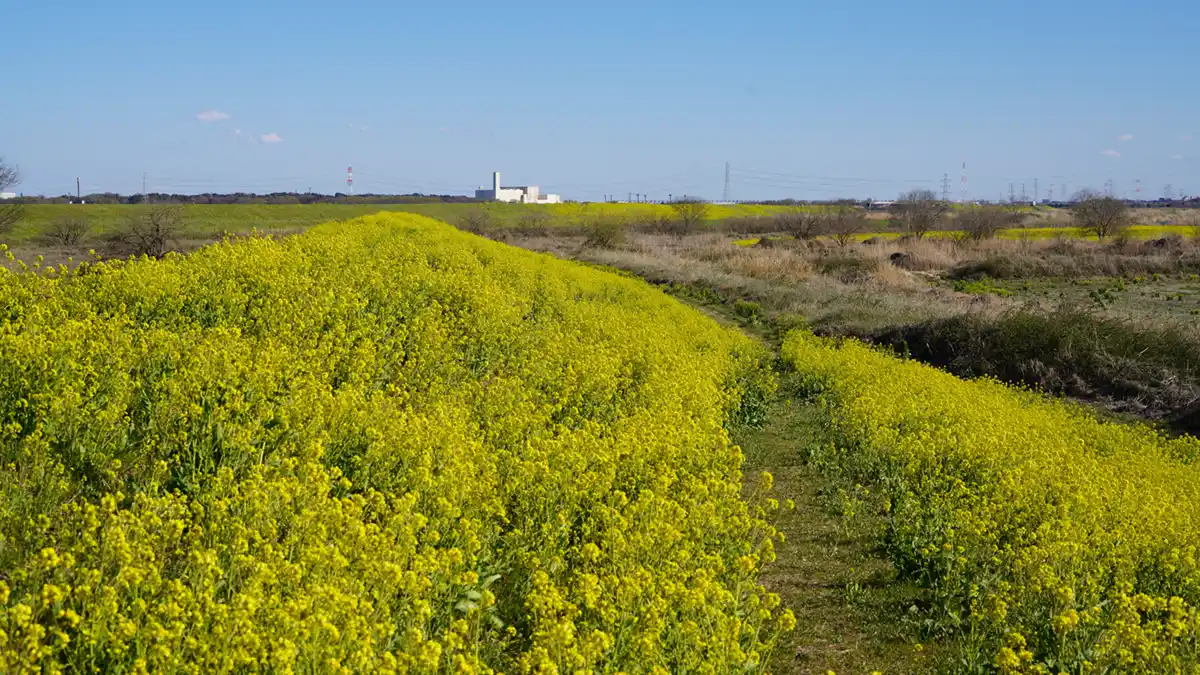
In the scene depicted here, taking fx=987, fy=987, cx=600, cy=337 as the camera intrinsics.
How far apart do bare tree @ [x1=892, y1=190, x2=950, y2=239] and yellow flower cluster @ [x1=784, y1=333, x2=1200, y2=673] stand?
45366 mm

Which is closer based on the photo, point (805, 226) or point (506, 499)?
point (506, 499)

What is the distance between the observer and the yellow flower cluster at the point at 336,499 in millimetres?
3979

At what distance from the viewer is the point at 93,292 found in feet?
34.2

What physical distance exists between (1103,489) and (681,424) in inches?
149

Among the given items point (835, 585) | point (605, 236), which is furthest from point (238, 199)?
point (835, 585)

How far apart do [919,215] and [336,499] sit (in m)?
63.3

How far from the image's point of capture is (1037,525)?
8.18 metres

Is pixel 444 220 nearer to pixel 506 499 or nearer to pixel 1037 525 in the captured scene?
pixel 1037 525

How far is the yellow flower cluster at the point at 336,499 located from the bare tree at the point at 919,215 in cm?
4945

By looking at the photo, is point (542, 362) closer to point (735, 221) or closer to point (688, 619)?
point (688, 619)

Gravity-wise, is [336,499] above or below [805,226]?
below

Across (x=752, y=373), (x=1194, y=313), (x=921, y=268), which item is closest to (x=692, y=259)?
(x=921, y=268)

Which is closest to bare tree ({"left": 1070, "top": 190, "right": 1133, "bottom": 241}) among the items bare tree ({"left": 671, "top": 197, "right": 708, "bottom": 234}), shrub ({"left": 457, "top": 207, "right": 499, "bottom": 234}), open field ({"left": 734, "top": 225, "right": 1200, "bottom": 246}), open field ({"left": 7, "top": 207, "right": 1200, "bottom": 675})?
open field ({"left": 734, "top": 225, "right": 1200, "bottom": 246})

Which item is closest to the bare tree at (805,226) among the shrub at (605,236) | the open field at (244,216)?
the shrub at (605,236)
